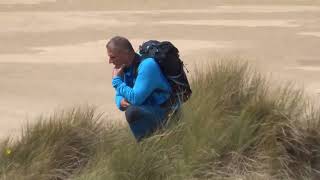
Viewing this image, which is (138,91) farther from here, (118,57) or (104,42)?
(104,42)

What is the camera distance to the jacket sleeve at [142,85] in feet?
19.9

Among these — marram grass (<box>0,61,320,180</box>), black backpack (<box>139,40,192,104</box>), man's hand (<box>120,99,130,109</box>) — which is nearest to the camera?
marram grass (<box>0,61,320,180</box>)

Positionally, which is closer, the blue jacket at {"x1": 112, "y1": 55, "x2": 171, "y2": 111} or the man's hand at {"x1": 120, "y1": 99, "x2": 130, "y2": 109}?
the blue jacket at {"x1": 112, "y1": 55, "x2": 171, "y2": 111}

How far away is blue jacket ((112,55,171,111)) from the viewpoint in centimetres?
607

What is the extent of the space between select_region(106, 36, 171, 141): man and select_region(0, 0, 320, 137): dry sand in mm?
1619

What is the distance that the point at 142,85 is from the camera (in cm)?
612

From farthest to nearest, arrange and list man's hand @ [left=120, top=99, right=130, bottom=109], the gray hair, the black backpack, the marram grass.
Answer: man's hand @ [left=120, top=99, right=130, bottom=109]
the gray hair
the black backpack
the marram grass

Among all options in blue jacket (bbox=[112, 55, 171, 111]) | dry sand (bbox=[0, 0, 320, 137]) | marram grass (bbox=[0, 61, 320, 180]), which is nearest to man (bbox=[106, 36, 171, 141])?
blue jacket (bbox=[112, 55, 171, 111])

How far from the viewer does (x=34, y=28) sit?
21.3m

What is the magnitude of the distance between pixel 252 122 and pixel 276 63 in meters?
8.67

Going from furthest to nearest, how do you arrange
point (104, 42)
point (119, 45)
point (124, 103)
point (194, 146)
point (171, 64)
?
point (104, 42) → point (124, 103) → point (119, 45) → point (171, 64) → point (194, 146)

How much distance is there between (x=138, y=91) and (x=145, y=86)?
0.07 metres

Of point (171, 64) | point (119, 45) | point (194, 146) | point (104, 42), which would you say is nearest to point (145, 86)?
point (171, 64)

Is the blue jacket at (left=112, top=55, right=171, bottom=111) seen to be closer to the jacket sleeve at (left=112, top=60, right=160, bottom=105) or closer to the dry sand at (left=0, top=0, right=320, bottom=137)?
the jacket sleeve at (left=112, top=60, right=160, bottom=105)
